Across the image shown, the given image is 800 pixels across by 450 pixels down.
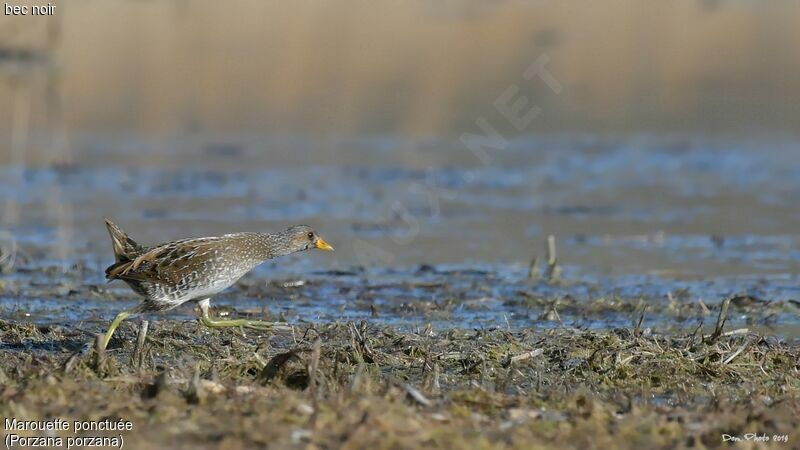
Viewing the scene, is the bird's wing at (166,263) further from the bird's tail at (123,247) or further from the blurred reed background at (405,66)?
the blurred reed background at (405,66)

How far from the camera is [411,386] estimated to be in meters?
6.96

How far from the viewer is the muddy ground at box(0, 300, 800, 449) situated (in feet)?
19.3

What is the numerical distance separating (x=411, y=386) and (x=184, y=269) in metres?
2.33

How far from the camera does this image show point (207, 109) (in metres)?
23.3

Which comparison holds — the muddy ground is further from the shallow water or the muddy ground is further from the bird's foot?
the shallow water

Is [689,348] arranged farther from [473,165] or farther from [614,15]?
[614,15]

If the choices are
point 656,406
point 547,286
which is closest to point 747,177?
point 547,286

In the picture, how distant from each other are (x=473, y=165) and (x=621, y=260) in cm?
667

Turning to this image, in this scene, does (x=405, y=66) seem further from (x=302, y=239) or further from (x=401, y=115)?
(x=302, y=239)

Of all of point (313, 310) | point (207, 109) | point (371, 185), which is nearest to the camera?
point (313, 310)

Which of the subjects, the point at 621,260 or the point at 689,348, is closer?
the point at 689,348

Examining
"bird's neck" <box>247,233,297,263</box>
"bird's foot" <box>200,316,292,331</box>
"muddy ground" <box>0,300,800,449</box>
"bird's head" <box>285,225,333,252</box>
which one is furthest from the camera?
"bird's head" <box>285,225,333,252</box>

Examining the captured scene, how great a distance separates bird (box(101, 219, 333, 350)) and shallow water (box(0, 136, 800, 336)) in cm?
95

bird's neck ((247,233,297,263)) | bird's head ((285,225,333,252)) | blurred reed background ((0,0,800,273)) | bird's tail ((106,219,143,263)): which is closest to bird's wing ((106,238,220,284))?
bird's tail ((106,219,143,263))
